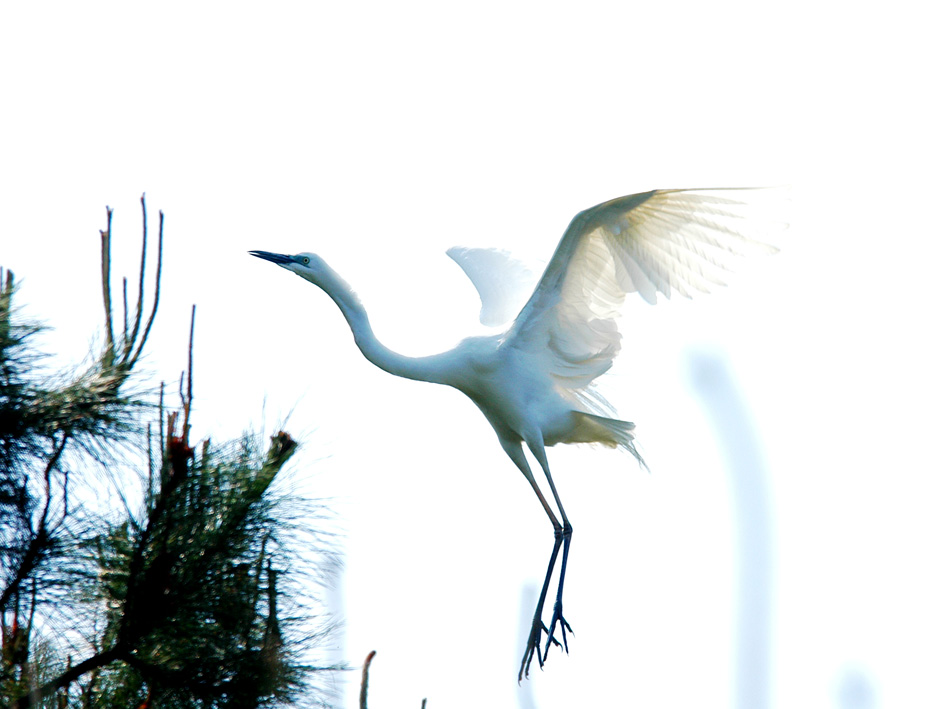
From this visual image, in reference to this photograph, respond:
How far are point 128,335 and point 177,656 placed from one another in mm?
938

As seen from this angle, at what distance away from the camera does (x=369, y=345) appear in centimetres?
445

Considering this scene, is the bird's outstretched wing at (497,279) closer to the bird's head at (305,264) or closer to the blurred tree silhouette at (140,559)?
the bird's head at (305,264)

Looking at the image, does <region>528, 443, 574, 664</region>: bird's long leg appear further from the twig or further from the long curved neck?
the twig

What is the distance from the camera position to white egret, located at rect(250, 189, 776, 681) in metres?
3.88

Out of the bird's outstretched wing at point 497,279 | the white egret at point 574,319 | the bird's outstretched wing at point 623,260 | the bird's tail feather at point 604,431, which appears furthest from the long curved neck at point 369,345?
the bird's outstretched wing at point 497,279

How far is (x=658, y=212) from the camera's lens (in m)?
3.94

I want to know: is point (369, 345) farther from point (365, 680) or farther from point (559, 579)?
point (365, 680)

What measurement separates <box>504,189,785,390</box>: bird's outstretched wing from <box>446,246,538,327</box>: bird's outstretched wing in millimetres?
934

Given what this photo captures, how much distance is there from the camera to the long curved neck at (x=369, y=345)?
442 cm

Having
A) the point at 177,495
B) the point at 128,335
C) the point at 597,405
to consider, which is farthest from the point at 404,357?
the point at 177,495

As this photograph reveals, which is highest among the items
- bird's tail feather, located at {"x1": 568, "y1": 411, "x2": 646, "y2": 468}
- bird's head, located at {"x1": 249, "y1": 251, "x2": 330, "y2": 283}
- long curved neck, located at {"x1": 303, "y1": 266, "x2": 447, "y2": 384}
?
bird's head, located at {"x1": 249, "y1": 251, "x2": 330, "y2": 283}

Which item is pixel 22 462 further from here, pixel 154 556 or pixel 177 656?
pixel 177 656

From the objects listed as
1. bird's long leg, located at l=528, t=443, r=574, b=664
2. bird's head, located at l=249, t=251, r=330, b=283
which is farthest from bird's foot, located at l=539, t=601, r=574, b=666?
bird's head, located at l=249, t=251, r=330, b=283

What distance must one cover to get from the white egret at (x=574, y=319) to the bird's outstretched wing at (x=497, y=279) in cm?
79
